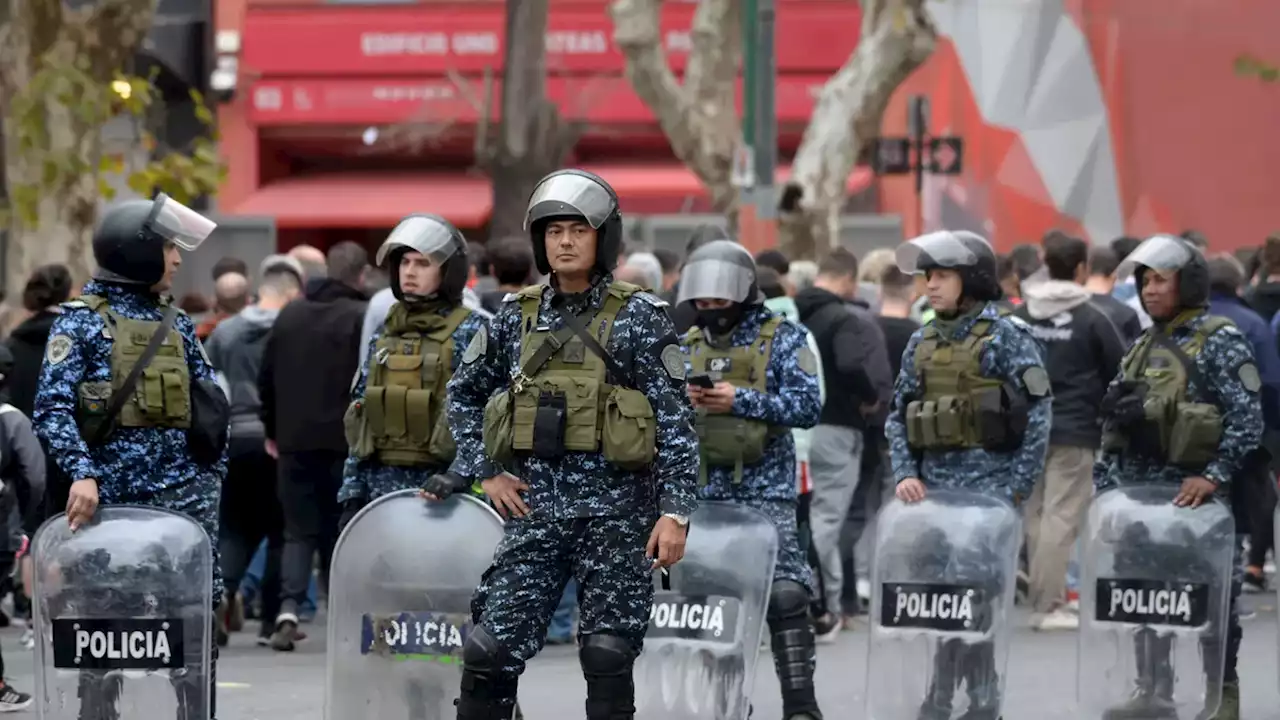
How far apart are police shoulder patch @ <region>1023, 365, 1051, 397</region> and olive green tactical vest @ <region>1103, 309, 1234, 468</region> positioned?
1.29ft

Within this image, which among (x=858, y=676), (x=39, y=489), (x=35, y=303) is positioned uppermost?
(x=35, y=303)

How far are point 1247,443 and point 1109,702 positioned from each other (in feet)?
3.45

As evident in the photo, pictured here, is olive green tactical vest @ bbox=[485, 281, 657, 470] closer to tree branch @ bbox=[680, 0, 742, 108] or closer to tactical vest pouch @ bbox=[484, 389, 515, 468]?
tactical vest pouch @ bbox=[484, 389, 515, 468]

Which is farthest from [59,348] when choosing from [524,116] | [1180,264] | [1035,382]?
[524,116]

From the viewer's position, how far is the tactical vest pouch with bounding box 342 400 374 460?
8.25m

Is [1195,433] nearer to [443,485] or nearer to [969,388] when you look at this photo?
[969,388]

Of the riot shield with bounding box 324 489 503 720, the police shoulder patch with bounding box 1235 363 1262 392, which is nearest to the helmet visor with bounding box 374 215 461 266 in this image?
the riot shield with bounding box 324 489 503 720

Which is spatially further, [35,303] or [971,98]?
[971,98]

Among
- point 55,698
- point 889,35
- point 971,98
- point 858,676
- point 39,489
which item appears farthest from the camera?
point 971,98

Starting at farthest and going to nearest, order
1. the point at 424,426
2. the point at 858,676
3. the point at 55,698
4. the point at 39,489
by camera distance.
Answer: the point at 858,676, the point at 39,489, the point at 424,426, the point at 55,698

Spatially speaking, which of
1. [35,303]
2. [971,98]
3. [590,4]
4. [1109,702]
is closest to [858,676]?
[1109,702]

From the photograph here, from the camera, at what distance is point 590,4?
26.9 meters

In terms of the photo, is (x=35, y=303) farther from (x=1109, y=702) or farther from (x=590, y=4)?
(x=590, y=4)

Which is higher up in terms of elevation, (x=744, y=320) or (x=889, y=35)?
(x=889, y=35)
